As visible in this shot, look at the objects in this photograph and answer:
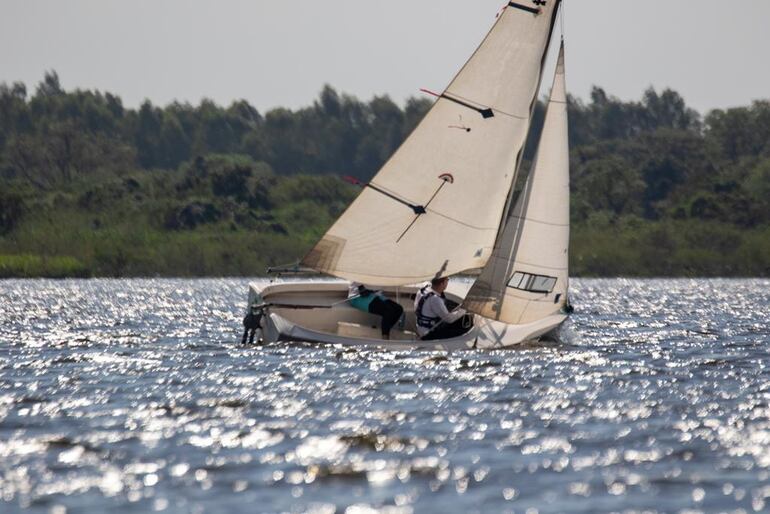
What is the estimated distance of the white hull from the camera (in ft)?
87.8

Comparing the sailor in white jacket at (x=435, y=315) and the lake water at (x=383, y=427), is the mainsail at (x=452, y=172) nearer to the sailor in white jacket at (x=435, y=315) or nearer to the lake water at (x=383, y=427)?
the sailor in white jacket at (x=435, y=315)

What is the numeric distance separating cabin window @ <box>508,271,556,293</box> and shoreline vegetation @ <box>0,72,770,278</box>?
52.5 meters

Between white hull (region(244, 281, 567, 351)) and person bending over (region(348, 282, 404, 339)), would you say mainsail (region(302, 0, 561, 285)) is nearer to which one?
person bending over (region(348, 282, 404, 339))

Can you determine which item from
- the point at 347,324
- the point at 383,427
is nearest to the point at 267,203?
the point at 347,324

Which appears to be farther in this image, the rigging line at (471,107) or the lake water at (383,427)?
the rigging line at (471,107)

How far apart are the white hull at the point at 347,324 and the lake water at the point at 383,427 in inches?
14.1

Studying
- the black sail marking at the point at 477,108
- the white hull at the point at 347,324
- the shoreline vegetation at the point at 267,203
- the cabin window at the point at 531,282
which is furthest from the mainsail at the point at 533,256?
the shoreline vegetation at the point at 267,203

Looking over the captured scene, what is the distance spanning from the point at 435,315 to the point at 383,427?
396 inches

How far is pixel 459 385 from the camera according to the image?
72.0ft

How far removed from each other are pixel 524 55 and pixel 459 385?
29.4 feet

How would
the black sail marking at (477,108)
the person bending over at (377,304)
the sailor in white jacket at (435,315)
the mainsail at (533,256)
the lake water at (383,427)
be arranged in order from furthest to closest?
the mainsail at (533,256), the black sail marking at (477,108), the person bending over at (377,304), the sailor in white jacket at (435,315), the lake water at (383,427)

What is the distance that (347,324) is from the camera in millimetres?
28828

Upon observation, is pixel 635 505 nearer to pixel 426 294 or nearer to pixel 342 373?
pixel 342 373

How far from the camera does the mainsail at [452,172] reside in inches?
1118
